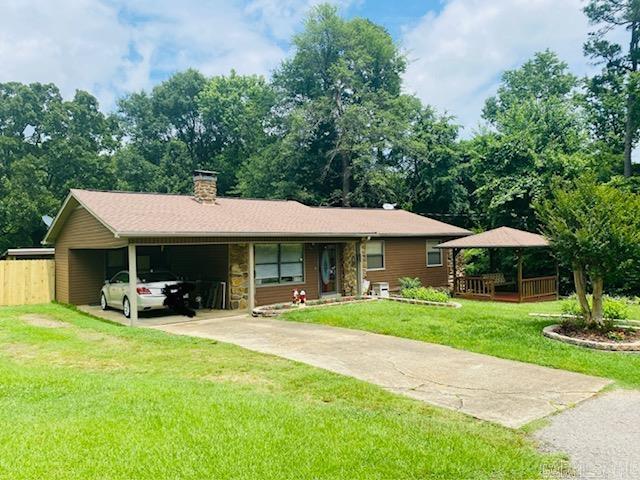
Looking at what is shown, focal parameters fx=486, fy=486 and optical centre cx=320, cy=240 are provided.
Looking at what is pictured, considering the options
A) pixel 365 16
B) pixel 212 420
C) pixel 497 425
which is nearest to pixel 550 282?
pixel 497 425

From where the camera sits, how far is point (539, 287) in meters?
19.2

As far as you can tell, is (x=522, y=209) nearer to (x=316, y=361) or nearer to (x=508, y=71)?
(x=316, y=361)

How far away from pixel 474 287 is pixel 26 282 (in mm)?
16556

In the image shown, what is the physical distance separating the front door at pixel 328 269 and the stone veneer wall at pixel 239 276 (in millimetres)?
3368

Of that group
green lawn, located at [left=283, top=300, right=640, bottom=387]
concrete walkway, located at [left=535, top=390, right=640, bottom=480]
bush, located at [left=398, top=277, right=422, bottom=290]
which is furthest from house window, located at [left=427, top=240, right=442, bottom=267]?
concrete walkway, located at [left=535, top=390, right=640, bottom=480]

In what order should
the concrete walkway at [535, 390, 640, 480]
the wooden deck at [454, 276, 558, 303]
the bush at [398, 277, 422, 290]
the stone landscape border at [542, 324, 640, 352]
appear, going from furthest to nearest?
the bush at [398, 277, 422, 290] < the wooden deck at [454, 276, 558, 303] < the stone landscape border at [542, 324, 640, 352] < the concrete walkway at [535, 390, 640, 480]

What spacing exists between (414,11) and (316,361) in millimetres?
15705

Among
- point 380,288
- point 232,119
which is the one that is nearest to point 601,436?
point 380,288

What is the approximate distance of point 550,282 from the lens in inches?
769

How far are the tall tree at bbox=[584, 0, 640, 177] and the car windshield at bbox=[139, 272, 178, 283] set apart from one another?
22806 millimetres

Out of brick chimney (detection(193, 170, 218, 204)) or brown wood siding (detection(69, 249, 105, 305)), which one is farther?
brick chimney (detection(193, 170, 218, 204))

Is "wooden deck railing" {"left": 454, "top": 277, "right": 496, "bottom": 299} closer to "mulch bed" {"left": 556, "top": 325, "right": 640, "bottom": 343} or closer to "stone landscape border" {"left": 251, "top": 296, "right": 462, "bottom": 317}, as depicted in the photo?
"stone landscape border" {"left": 251, "top": 296, "right": 462, "bottom": 317}

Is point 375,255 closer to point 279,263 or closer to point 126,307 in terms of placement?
point 279,263

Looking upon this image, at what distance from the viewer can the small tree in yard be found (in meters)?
9.00
